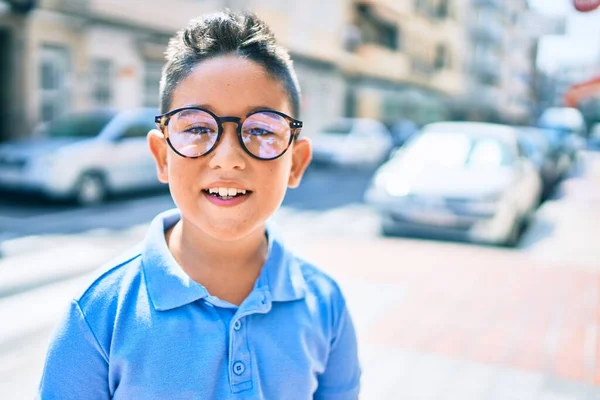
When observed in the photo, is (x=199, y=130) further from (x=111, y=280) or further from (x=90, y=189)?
(x=90, y=189)

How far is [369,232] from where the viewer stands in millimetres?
8539

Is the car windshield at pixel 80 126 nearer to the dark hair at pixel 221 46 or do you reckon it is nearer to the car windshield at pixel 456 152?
the car windshield at pixel 456 152

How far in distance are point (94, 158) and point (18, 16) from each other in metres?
5.12

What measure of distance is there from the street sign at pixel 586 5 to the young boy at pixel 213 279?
458cm

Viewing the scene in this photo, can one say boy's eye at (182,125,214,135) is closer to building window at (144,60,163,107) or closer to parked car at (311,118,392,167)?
building window at (144,60,163,107)

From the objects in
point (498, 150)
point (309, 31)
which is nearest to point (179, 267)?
point (498, 150)

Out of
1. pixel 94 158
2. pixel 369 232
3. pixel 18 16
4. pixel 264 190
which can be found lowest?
pixel 369 232

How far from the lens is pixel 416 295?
5340 mm

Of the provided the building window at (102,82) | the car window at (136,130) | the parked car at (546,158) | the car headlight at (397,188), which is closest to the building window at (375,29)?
the parked car at (546,158)

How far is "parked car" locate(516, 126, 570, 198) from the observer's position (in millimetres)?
11516

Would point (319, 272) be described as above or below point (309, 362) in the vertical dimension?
above

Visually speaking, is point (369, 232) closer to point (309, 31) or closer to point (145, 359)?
point (145, 359)

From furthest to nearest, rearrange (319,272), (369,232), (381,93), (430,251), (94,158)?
(381,93) → (94,158) → (369,232) → (430,251) → (319,272)

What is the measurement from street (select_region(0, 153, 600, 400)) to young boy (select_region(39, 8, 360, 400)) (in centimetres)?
209
